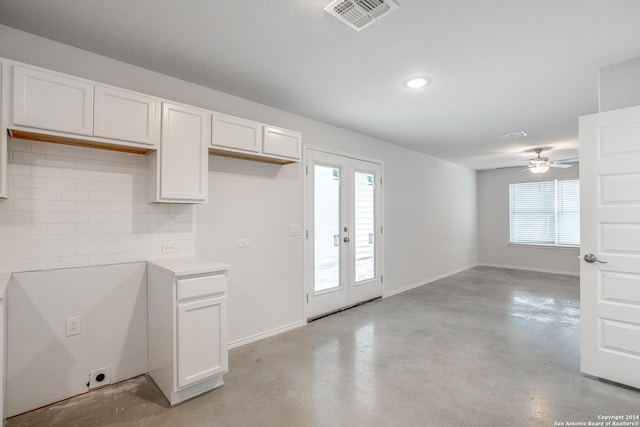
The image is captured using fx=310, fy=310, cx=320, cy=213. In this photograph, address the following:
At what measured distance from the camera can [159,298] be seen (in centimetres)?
242

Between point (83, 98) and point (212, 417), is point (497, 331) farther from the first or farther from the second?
point (83, 98)

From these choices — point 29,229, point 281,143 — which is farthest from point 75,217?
point 281,143

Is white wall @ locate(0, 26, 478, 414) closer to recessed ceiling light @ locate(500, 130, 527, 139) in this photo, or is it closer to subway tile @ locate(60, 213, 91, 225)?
subway tile @ locate(60, 213, 91, 225)

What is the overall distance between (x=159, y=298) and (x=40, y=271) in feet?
2.66

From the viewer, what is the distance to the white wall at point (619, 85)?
251 centimetres

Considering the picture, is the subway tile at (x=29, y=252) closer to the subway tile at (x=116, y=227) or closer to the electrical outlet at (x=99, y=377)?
the subway tile at (x=116, y=227)

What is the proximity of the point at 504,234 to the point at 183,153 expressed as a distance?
805cm

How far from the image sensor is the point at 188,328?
88.7 inches

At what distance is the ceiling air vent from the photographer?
6.05ft

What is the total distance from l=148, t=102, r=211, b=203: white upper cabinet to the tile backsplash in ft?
0.82

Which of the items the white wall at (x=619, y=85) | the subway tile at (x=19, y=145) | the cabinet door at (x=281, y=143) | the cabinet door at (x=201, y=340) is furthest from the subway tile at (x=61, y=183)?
the white wall at (x=619, y=85)

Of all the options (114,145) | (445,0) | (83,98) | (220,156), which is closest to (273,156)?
(220,156)

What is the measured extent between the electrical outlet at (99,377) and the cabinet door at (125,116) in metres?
1.80

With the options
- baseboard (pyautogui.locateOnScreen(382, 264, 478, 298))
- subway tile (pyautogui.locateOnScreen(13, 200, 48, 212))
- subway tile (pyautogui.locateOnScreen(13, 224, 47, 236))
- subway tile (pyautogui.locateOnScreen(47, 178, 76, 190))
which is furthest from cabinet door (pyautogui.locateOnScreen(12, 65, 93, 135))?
baseboard (pyautogui.locateOnScreen(382, 264, 478, 298))
